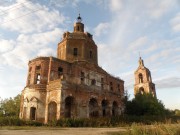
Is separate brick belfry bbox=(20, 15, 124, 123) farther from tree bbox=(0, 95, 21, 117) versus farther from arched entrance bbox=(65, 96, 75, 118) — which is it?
tree bbox=(0, 95, 21, 117)

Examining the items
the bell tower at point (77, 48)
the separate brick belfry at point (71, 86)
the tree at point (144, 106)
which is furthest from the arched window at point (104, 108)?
the bell tower at point (77, 48)

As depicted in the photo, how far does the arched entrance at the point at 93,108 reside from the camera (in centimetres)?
2830

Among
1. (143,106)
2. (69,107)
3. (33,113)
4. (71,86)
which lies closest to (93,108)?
(69,107)

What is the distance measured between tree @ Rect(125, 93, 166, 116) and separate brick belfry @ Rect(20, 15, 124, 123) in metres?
2.36

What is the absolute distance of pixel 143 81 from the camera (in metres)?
44.5

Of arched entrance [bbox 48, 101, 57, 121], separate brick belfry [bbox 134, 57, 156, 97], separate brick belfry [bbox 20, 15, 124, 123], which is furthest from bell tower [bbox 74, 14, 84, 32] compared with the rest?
separate brick belfry [bbox 134, 57, 156, 97]

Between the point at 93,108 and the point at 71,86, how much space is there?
20.1ft

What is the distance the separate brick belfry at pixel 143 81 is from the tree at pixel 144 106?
6750mm

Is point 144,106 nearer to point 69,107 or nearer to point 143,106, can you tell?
point 143,106

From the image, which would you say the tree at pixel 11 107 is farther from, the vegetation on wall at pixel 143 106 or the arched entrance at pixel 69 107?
the vegetation on wall at pixel 143 106

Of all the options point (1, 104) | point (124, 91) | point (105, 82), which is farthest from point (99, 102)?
point (1, 104)

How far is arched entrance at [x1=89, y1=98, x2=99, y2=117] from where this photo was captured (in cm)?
2830

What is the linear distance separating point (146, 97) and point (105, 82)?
9640mm

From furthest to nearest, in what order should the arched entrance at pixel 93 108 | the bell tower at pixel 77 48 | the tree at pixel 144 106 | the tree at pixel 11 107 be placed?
the tree at pixel 11 107
the tree at pixel 144 106
the bell tower at pixel 77 48
the arched entrance at pixel 93 108
